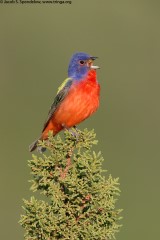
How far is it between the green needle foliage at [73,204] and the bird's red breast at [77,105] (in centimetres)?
328

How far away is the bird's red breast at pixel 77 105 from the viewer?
8.48 m

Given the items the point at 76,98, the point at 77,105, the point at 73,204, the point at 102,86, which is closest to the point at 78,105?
the point at 77,105

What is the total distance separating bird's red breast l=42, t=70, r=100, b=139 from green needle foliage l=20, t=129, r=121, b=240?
3.28 m

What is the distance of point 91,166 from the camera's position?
5070 mm

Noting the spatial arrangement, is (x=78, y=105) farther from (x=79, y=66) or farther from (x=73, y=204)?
(x=73, y=204)

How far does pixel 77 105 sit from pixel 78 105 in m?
0.02

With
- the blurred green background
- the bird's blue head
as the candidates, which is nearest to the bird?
the bird's blue head

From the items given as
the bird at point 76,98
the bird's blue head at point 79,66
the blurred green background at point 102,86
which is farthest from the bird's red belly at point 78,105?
the blurred green background at point 102,86

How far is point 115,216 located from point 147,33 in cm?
1996

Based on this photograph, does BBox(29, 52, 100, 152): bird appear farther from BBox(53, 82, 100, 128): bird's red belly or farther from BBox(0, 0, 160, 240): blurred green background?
BBox(0, 0, 160, 240): blurred green background

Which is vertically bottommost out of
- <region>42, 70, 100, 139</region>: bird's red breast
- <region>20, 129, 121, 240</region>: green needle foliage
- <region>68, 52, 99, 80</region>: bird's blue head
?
<region>20, 129, 121, 240</region>: green needle foliage

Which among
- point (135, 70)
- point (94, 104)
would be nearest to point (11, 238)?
point (94, 104)

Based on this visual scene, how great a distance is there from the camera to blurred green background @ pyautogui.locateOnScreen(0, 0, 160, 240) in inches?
527

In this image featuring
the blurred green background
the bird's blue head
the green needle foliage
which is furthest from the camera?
the blurred green background
